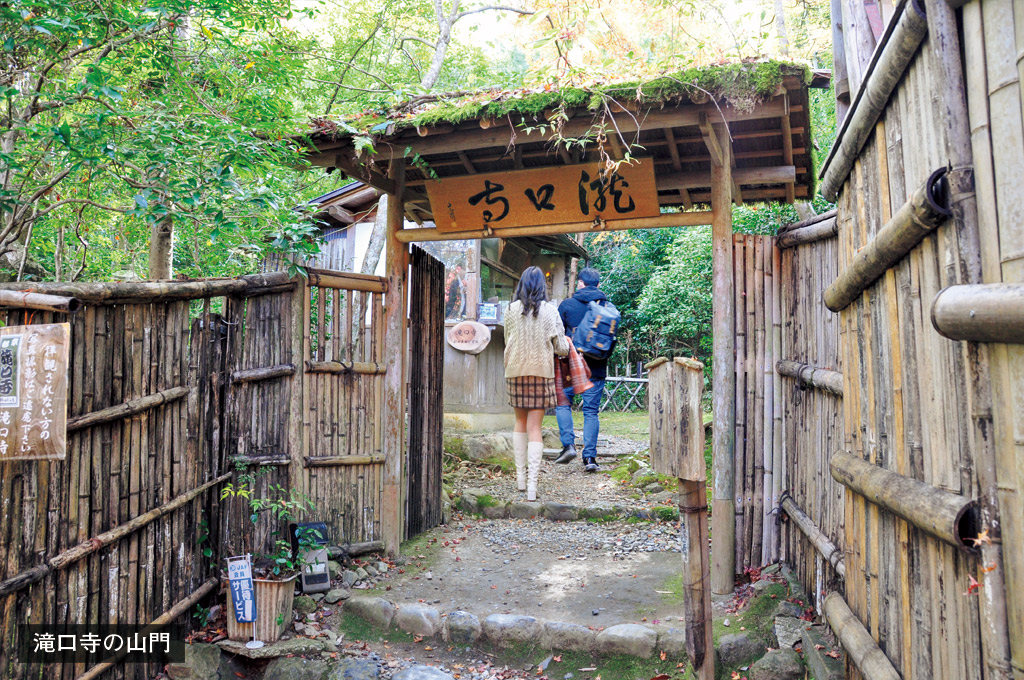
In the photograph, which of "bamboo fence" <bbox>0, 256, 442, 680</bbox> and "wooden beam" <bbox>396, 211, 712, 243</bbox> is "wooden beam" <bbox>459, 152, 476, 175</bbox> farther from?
"bamboo fence" <bbox>0, 256, 442, 680</bbox>

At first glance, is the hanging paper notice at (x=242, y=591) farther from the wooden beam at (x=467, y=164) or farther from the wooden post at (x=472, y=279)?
the wooden post at (x=472, y=279)

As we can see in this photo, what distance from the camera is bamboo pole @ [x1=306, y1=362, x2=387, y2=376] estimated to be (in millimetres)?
5673

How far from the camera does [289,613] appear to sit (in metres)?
4.76

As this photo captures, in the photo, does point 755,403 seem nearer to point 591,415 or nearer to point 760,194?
point 760,194

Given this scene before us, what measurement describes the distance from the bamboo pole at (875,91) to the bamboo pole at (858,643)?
2142 mm

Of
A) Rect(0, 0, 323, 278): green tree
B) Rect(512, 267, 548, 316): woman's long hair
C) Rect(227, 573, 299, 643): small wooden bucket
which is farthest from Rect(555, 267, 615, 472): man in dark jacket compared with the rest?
Rect(227, 573, 299, 643): small wooden bucket

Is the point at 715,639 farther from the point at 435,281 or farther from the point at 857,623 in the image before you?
the point at 435,281

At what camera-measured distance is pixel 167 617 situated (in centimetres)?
425

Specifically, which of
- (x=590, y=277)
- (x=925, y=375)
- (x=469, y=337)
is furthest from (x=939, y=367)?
(x=469, y=337)

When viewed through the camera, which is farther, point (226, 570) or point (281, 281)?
point (281, 281)

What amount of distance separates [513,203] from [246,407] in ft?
9.56

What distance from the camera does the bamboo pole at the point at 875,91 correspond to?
2.11 m

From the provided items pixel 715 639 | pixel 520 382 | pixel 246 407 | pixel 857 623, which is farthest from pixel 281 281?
pixel 857 623

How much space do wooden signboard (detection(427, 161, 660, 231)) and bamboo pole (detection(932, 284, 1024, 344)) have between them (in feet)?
12.8
